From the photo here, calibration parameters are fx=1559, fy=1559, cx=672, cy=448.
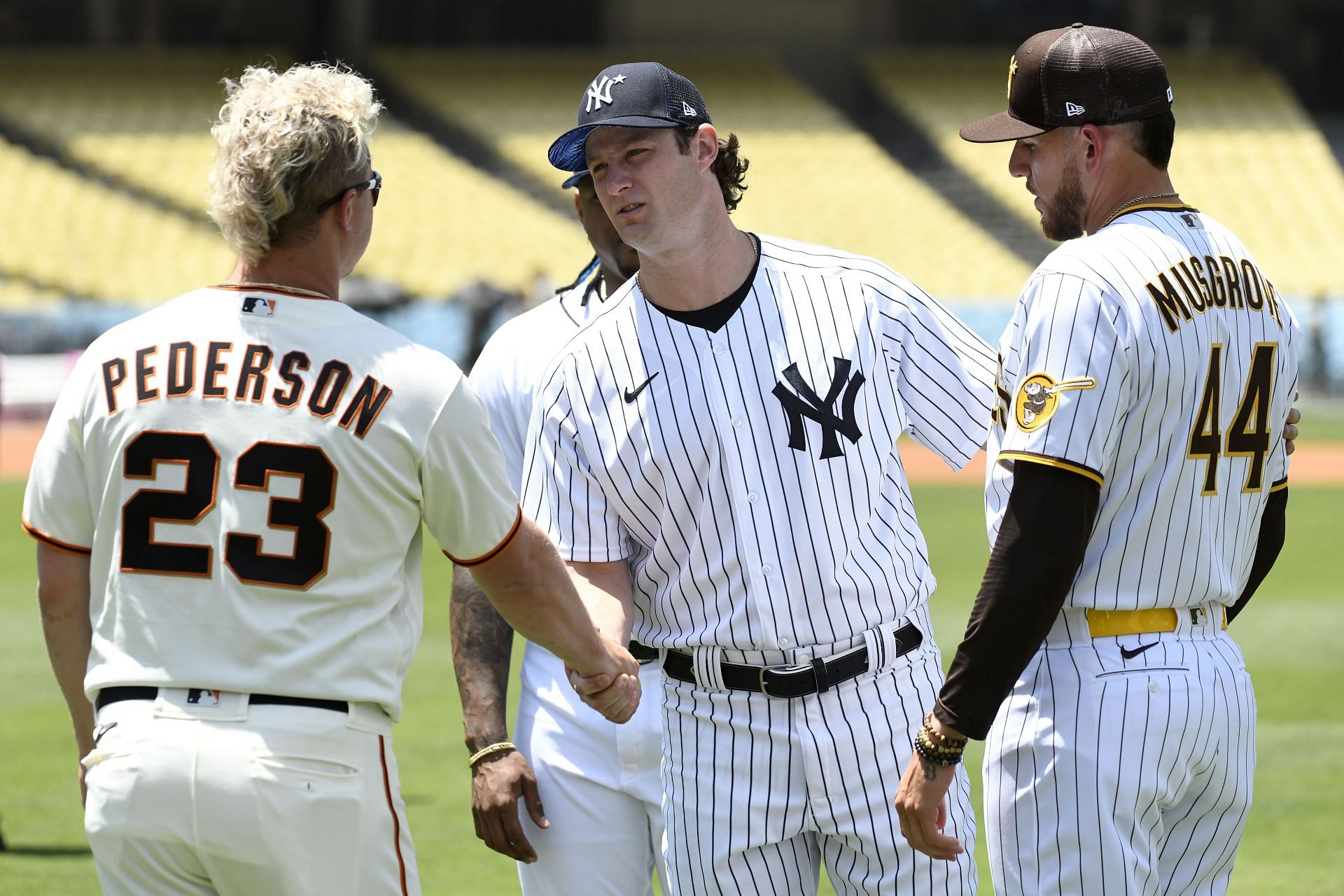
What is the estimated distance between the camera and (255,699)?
259 centimetres

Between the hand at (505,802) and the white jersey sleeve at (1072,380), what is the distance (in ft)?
4.54

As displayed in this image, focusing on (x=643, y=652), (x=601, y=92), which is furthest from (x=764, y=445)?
(x=601, y=92)

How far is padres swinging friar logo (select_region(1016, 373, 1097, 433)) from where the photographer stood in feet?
8.74

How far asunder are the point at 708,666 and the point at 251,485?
1025 millimetres

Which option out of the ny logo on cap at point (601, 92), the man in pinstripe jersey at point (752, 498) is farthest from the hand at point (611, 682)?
the ny logo on cap at point (601, 92)

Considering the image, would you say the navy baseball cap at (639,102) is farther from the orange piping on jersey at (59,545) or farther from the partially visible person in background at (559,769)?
the orange piping on jersey at (59,545)

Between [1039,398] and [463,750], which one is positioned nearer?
[1039,398]

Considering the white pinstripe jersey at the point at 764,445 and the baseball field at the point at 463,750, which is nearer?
the white pinstripe jersey at the point at 764,445

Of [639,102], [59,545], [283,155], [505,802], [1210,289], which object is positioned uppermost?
[639,102]

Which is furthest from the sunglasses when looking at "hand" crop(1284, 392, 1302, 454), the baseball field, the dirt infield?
the dirt infield

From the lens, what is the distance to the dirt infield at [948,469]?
17622 millimetres

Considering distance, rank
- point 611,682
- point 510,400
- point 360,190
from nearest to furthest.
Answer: point 360,190, point 611,682, point 510,400

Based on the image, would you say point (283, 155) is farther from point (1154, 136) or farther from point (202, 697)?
point (1154, 136)

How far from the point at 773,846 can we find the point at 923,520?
11669 millimetres
